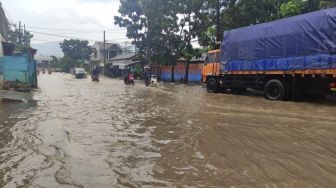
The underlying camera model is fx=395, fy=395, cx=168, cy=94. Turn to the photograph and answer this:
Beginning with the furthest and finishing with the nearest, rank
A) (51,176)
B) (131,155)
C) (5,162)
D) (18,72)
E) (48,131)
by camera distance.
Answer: (18,72) < (48,131) < (131,155) < (5,162) < (51,176)

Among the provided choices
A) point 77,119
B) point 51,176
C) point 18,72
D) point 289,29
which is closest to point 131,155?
point 51,176

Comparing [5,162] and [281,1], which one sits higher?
[281,1]

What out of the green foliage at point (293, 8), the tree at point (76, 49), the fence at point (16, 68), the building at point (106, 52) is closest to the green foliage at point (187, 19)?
the green foliage at point (293, 8)

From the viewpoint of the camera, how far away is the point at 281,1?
2677cm

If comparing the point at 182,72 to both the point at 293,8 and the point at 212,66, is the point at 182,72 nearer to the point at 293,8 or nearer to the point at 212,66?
the point at 212,66

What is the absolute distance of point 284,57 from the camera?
16.8 m

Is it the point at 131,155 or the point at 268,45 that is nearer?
the point at 131,155

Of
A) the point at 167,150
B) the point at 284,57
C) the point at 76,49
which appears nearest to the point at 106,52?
the point at 76,49

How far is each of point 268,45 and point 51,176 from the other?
46.0ft

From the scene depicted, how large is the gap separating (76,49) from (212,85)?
67.5m

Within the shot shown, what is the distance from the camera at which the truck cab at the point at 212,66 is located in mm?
21578

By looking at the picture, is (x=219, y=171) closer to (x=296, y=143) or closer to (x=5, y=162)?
(x=296, y=143)

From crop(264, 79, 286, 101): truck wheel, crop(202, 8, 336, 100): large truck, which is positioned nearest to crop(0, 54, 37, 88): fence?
crop(202, 8, 336, 100): large truck

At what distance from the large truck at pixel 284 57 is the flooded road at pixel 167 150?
415cm
